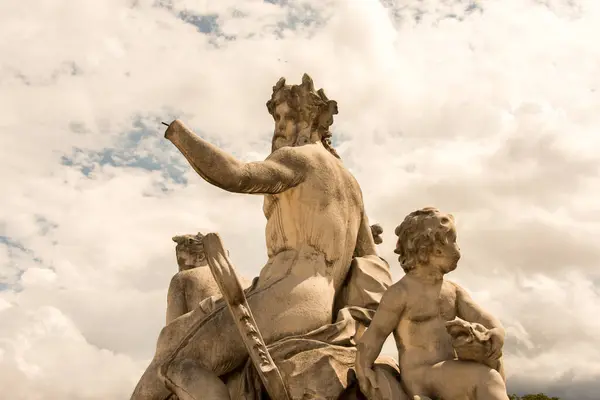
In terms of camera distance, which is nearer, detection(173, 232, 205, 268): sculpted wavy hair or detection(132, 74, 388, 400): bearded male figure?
detection(132, 74, 388, 400): bearded male figure

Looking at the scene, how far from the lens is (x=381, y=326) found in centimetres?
657

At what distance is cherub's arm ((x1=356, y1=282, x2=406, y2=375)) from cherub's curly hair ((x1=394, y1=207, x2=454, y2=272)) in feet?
0.87

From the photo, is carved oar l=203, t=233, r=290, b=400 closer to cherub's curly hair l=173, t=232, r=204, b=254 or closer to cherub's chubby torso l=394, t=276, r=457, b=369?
cherub's chubby torso l=394, t=276, r=457, b=369

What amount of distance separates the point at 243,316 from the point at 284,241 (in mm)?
1022

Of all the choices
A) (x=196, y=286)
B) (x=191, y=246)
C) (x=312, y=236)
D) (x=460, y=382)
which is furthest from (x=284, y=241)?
(x=191, y=246)

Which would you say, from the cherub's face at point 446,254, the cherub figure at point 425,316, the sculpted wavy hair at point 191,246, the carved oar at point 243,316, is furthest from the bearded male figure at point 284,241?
the sculpted wavy hair at point 191,246

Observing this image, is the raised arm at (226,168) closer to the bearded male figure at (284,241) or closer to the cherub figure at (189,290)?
the bearded male figure at (284,241)

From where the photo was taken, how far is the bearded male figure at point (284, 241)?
21.7ft

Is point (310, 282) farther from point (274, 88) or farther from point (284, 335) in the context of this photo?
point (274, 88)

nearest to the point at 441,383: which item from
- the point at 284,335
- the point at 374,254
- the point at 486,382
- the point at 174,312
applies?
the point at 486,382

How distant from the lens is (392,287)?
670cm

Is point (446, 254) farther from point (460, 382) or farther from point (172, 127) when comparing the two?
point (172, 127)

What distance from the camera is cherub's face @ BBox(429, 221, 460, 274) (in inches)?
262

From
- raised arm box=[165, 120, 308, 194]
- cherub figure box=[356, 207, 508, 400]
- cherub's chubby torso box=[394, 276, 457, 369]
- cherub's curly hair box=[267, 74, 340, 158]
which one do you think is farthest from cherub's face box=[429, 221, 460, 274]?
cherub's curly hair box=[267, 74, 340, 158]
